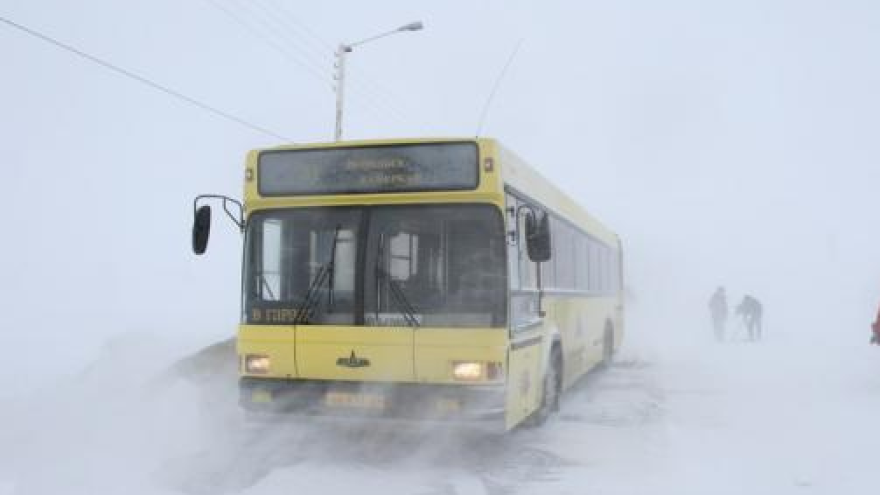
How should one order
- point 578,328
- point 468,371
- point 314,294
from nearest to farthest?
1. point 468,371
2. point 314,294
3. point 578,328

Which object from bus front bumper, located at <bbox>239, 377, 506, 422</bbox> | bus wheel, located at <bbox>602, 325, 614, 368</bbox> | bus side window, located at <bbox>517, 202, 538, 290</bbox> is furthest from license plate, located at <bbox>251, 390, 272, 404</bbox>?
bus wheel, located at <bbox>602, 325, 614, 368</bbox>

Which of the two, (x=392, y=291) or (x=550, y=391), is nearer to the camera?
(x=392, y=291)

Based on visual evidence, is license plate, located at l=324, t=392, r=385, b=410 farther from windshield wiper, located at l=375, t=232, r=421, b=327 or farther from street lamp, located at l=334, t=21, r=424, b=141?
street lamp, located at l=334, t=21, r=424, b=141

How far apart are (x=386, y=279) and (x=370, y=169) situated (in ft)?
3.55

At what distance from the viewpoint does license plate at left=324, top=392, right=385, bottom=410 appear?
8.29 metres

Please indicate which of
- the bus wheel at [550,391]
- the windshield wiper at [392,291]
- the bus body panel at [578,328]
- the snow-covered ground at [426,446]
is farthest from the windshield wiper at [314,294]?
the bus wheel at [550,391]

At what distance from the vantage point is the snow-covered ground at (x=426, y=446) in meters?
7.82

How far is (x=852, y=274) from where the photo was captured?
63.8m

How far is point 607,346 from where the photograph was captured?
18.2 meters

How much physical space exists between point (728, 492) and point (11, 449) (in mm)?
6483

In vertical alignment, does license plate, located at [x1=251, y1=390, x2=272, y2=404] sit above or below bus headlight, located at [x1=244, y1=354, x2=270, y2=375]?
below

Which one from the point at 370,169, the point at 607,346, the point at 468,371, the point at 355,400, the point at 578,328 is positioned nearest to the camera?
the point at 468,371

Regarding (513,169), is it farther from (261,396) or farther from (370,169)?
(261,396)

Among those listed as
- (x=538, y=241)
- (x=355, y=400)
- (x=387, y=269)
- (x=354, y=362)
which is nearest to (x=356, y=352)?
(x=354, y=362)
